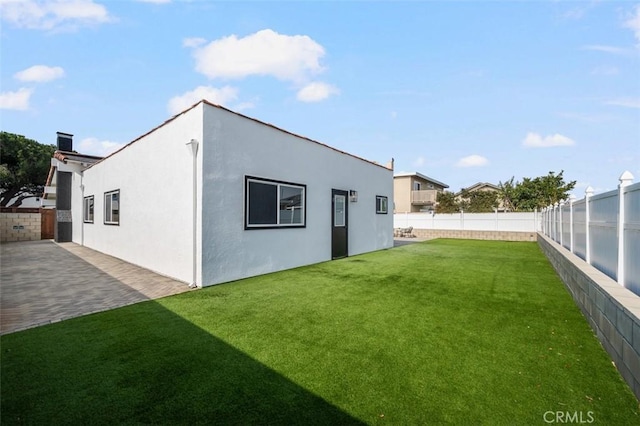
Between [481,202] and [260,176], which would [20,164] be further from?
[481,202]

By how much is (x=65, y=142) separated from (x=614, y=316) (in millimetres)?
21774

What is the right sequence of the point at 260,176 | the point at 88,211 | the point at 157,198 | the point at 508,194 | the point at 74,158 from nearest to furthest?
the point at 260,176, the point at 157,198, the point at 88,211, the point at 74,158, the point at 508,194

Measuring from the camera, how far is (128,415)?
6.75ft

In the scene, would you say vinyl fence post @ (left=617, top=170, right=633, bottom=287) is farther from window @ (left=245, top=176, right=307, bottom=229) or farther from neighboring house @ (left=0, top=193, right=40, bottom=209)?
neighboring house @ (left=0, top=193, right=40, bottom=209)

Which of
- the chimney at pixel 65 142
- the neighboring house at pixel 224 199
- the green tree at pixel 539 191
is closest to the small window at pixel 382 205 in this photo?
the neighboring house at pixel 224 199

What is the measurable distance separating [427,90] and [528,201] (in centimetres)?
2132

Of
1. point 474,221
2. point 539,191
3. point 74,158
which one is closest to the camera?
point 74,158

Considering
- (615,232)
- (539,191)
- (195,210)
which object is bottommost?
(615,232)

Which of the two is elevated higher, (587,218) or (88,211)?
(88,211)

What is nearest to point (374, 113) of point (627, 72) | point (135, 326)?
point (627, 72)

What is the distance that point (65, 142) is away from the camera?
16.0 m

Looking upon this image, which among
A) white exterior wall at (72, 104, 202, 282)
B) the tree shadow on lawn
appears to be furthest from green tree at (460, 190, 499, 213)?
the tree shadow on lawn

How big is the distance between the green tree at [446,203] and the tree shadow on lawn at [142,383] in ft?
90.5

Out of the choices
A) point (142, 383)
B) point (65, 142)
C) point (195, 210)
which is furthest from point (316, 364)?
point (65, 142)
